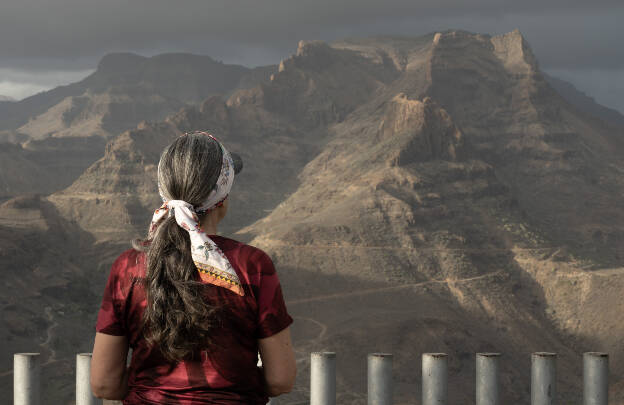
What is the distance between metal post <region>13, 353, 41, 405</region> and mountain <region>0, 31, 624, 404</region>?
3299cm

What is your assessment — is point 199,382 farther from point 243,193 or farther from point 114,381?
point 243,193

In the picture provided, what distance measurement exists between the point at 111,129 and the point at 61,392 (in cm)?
10539

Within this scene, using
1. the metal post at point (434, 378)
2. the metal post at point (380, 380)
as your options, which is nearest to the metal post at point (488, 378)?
the metal post at point (434, 378)

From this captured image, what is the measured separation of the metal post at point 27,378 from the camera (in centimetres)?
677

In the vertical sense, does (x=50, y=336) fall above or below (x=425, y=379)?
below

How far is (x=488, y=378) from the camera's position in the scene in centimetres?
668

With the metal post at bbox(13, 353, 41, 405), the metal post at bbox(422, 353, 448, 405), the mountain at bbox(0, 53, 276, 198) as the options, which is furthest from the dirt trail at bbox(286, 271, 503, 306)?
the metal post at bbox(422, 353, 448, 405)

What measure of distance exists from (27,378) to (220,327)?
3.91 m

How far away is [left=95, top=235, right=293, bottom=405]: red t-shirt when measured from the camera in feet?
11.7

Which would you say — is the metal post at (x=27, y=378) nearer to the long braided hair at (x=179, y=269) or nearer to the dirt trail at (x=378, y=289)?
the long braided hair at (x=179, y=269)

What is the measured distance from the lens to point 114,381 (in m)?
3.72

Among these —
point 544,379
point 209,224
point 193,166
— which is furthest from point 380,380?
point 193,166

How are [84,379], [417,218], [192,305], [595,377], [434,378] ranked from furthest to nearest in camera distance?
[417,218] < [595,377] < [434,378] < [84,379] < [192,305]

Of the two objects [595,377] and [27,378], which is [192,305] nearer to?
[27,378]
